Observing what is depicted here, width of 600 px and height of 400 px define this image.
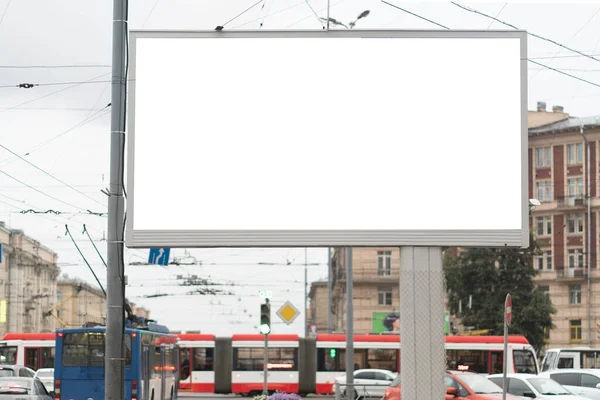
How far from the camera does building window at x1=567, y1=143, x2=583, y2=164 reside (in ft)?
257

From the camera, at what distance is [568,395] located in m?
26.6

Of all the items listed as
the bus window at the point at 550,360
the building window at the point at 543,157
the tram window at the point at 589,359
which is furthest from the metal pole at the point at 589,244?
the tram window at the point at 589,359

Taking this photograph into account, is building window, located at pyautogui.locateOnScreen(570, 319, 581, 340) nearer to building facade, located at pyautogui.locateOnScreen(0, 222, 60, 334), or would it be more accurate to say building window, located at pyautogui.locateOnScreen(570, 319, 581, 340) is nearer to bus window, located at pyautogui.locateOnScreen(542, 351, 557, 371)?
bus window, located at pyautogui.locateOnScreen(542, 351, 557, 371)

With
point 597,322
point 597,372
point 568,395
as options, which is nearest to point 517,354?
point 597,372

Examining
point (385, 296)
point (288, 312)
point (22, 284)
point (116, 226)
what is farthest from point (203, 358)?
point (22, 284)

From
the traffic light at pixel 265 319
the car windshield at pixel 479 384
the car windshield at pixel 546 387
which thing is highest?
the traffic light at pixel 265 319

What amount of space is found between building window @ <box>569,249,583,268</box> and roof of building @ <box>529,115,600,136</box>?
8.52 m

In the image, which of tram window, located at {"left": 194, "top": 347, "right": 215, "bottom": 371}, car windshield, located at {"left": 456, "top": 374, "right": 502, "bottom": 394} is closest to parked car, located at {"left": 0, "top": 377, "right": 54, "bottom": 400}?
car windshield, located at {"left": 456, "top": 374, "right": 502, "bottom": 394}

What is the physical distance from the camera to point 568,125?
79.2m

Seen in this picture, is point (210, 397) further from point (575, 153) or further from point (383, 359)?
point (575, 153)

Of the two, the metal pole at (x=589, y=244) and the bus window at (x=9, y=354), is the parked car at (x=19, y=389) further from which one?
Result: the metal pole at (x=589, y=244)

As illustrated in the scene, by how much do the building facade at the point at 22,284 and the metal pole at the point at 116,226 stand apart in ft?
210

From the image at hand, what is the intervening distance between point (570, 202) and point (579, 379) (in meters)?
47.9

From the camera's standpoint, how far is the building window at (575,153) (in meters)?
78.4
